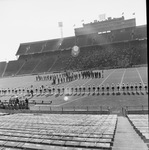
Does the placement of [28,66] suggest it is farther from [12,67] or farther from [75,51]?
[75,51]

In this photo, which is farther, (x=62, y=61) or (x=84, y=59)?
(x=62, y=61)

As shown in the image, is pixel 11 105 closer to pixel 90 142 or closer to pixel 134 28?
pixel 90 142

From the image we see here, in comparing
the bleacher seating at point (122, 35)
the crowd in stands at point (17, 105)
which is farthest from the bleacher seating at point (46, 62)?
the crowd in stands at point (17, 105)

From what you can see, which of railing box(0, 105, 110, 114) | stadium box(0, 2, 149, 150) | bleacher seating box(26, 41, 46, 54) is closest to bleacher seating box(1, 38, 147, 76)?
stadium box(0, 2, 149, 150)

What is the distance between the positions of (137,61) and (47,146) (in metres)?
48.2

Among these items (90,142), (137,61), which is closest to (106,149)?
(90,142)

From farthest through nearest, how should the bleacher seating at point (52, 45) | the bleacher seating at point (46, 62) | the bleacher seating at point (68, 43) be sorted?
1. the bleacher seating at point (52, 45)
2. the bleacher seating at point (68, 43)
3. the bleacher seating at point (46, 62)

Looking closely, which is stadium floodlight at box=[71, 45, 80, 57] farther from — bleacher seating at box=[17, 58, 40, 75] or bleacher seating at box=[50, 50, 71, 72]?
bleacher seating at box=[17, 58, 40, 75]

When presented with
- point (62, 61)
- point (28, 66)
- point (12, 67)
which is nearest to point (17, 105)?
point (62, 61)

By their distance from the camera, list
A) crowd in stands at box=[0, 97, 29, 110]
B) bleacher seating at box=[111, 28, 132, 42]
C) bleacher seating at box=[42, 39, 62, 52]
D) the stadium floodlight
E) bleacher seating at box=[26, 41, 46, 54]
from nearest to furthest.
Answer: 1. crowd in stands at box=[0, 97, 29, 110]
2. bleacher seating at box=[111, 28, 132, 42]
3. the stadium floodlight
4. bleacher seating at box=[42, 39, 62, 52]
5. bleacher seating at box=[26, 41, 46, 54]

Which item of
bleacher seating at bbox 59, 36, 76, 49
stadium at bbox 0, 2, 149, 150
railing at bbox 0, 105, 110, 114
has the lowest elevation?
railing at bbox 0, 105, 110, 114

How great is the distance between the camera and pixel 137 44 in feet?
189

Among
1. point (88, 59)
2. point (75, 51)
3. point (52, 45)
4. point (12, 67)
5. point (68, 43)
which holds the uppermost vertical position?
point (68, 43)

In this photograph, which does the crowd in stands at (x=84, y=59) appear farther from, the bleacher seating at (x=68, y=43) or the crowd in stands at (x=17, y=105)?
the crowd in stands at (x=17, y=105)
